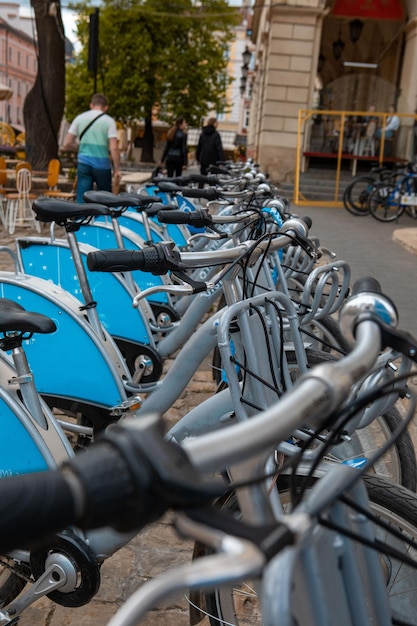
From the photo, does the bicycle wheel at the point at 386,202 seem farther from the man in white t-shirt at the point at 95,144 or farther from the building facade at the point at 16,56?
the building facade at the point at 16,56

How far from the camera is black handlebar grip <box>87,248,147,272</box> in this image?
2.22 metres

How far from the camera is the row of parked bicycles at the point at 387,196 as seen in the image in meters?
13.9

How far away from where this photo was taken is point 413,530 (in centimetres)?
179

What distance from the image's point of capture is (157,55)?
119 feet

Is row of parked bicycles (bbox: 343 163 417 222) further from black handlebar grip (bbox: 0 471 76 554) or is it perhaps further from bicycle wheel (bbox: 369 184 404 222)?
black handlebar grip (bbox: 0 471 76 554)

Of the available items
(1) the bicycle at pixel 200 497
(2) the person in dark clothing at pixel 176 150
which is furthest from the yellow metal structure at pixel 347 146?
(1) the bicycle at pixel 200 497

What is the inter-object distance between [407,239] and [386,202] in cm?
394

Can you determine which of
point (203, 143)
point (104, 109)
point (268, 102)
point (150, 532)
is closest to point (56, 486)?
point (150, 532)

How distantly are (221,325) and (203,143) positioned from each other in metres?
13.5

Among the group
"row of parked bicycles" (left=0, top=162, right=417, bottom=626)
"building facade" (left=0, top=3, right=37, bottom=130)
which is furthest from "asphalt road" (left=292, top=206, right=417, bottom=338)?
"building facade" (left=0, top=3, right=37, bottom=130)

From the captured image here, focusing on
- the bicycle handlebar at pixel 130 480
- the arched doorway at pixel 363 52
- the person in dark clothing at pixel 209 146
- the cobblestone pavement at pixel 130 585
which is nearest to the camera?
the bicycle handlebar at pixel 130 480

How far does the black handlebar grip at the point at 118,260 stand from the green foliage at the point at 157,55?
33.7 metres

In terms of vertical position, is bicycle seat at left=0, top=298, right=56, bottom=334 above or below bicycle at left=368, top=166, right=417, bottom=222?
above

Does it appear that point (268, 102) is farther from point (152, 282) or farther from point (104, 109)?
point (152, 282)
